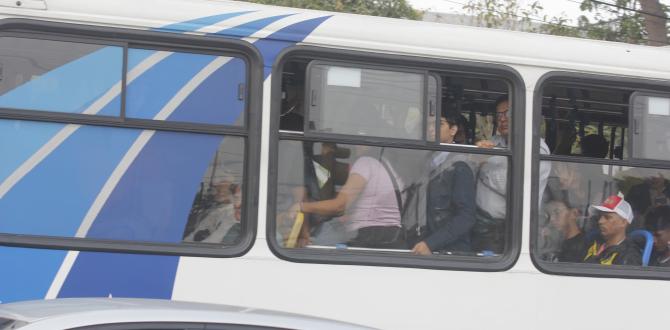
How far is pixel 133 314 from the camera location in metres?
3.68

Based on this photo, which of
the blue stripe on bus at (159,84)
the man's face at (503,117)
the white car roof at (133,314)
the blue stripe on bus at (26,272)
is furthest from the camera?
the man's face at (503,117)

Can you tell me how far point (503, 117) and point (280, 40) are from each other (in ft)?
4.91

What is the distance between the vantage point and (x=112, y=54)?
18.9 ft

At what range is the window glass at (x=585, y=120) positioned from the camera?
6543 mm

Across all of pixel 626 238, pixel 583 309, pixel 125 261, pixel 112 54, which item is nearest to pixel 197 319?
pixel 125 261

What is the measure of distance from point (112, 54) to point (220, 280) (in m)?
1.39

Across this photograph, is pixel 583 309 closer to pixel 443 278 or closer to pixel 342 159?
pixel 443 278

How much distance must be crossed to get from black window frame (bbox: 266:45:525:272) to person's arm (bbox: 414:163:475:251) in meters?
0.13

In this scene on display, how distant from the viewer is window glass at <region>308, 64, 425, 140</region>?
19.9ft

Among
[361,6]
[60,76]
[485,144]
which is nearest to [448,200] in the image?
[485,144]

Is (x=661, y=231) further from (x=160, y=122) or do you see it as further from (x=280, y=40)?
(x=160, y=122)

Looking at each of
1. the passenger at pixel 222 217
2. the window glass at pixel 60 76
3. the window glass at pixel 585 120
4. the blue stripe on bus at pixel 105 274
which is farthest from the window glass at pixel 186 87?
the window glass at pixel 585 120

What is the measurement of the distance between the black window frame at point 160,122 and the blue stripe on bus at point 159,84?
41mm

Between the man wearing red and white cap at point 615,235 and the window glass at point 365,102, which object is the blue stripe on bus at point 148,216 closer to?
the window glass at point 365,102
